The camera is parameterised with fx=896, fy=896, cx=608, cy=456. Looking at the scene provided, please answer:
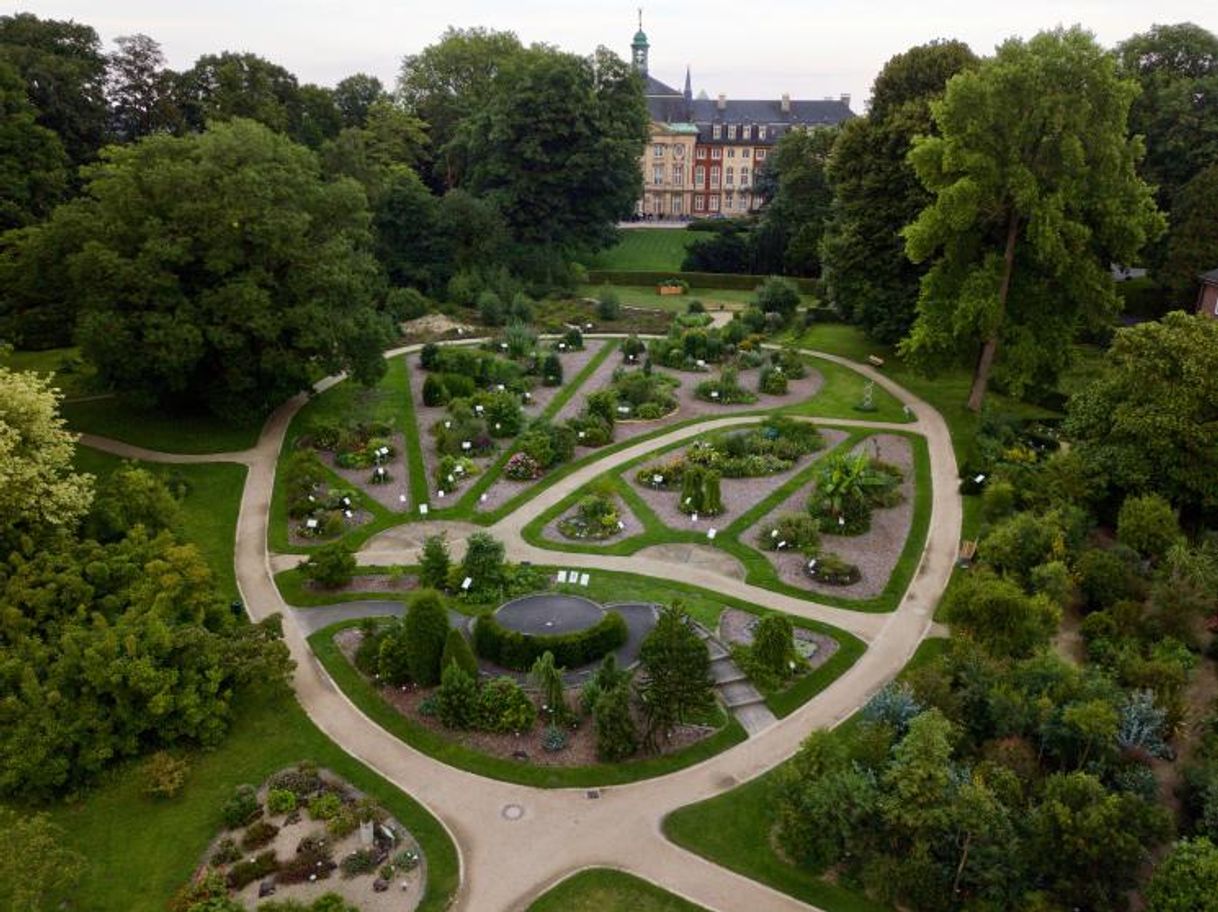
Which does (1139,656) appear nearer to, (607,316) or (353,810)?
(353,810)

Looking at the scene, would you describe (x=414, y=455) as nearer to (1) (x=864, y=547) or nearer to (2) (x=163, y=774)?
(1) (x=864, y=547)

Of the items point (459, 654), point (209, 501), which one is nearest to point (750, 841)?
point (459, 654)

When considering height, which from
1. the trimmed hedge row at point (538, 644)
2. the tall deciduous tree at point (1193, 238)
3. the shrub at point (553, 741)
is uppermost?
the tall deciduous tree at point (1193, 238)

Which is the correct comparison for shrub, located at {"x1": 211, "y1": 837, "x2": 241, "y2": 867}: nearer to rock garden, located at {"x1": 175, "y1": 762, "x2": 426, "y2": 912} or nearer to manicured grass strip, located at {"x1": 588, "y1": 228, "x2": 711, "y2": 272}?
rock garden, located at {"x1": 175, "y1": 762, "x2": 426, "y2": 912}

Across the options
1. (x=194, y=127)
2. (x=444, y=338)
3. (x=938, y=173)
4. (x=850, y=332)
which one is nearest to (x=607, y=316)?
(x=444, y=338)

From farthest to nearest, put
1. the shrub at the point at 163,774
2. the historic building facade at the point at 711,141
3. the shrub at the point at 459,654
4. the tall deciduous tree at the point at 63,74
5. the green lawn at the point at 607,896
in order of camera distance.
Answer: the historic building facade at the point at 711,141, the tall deciduous tree at the point at 63,74, the shrub at the point at 459,654, the shrub at the point at 163,774, the green lawn at the point at 607,896

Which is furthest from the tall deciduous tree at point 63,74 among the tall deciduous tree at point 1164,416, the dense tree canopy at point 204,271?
the tall deciduous tree at point 1164,416

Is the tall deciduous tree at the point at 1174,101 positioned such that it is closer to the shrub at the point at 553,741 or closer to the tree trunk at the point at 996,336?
the tree trunk at the point at 996,336
